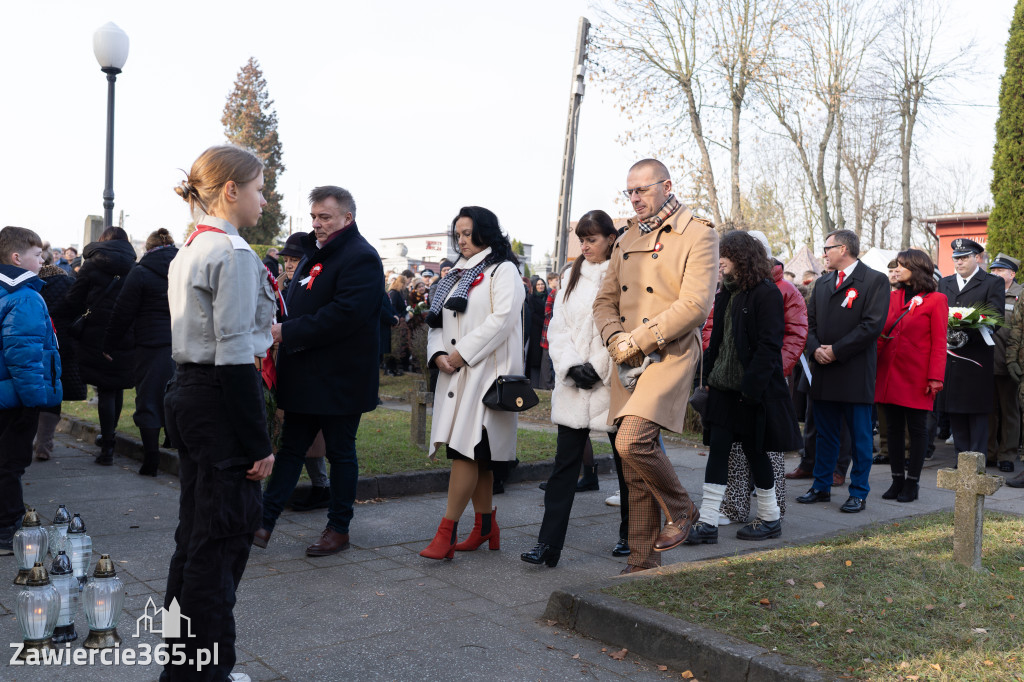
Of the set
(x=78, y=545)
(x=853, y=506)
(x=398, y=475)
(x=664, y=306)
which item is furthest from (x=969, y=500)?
(x=78, y=545)

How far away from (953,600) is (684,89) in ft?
85.4

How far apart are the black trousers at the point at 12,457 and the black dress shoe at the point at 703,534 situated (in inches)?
166

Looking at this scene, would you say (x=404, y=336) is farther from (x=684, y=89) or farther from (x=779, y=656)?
(x=684, y=89)

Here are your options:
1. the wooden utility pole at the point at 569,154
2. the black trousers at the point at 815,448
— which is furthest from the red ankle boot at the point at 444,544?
the wooden utility pole at the point at 569,154

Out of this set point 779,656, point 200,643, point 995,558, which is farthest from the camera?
point 995,558

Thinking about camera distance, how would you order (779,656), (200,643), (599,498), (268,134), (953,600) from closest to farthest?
1. (200,643)
2. (779,656)
3. (953,600)
4. (599,498)
5. (268,134)

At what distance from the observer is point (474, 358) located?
214 inches

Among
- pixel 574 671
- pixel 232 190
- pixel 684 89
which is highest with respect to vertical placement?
pixel 684 89

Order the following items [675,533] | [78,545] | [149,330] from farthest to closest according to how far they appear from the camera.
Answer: [149,330], [675,533], [78,545]

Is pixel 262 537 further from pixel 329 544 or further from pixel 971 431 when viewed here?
pixel 971 431

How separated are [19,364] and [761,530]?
4.88 m

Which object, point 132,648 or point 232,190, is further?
point 132,648

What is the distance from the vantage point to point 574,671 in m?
3.82

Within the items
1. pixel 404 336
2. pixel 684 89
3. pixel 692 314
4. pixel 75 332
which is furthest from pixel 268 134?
pixel 692 314
